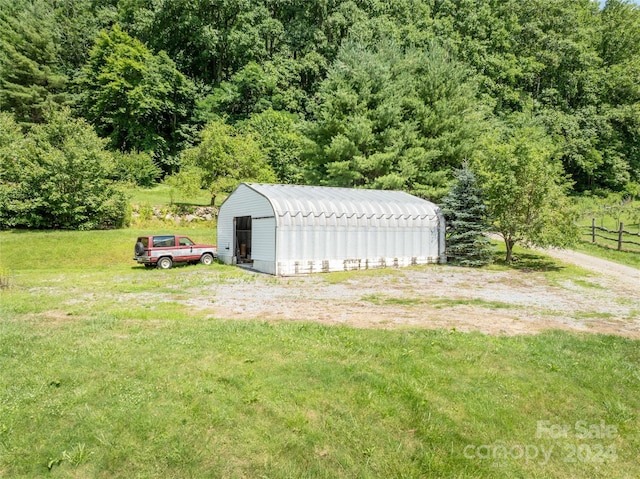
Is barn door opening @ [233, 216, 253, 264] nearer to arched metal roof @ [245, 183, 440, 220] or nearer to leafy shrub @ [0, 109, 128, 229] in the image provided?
arched metal roof @ [245, 183, 440, 220]

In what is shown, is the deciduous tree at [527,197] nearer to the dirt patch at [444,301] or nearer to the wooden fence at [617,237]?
the dirt patch at [444,301]

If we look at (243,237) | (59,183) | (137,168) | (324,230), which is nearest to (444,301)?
(324,230)

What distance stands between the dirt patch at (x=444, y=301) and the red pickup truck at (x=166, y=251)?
16.0ft

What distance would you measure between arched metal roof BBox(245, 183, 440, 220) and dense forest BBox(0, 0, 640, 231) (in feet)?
24.7

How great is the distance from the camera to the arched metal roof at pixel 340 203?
17844mm

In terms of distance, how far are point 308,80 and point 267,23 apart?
31.4 ft

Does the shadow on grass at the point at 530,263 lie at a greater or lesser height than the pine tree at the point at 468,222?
lesser

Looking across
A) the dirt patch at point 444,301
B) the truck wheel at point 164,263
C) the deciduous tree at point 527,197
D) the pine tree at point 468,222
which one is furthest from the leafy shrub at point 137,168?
the deciduous tree at point 527,197

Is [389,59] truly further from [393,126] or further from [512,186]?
[512,186]

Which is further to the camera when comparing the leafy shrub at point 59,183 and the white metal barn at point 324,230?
the leafy shrub at point 59,183

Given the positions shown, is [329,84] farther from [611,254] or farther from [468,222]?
[611,254]

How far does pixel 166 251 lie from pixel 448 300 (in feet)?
45.7

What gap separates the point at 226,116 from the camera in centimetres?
4775

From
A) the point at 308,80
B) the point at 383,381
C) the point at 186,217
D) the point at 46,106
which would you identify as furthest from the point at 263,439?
the point at 308,80
